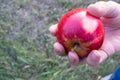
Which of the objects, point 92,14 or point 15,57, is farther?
point 15,57

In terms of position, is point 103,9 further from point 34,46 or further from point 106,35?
point 34,46

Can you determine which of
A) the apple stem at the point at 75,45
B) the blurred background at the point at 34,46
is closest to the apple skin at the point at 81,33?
the apple stem at the point at 75,45

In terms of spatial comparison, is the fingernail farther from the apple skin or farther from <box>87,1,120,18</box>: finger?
<box>87,1,120,18</box>: finger

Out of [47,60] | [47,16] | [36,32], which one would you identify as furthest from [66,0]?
[47,60]

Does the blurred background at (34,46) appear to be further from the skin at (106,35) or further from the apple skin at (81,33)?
the apple skin at (81,33)

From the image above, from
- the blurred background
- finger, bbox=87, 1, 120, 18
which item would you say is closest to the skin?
finger, bbox=87, 1, 120, 18

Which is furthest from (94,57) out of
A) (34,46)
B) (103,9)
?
(34,46)

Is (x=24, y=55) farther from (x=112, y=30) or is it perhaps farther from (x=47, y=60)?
(x=112, y=30)
